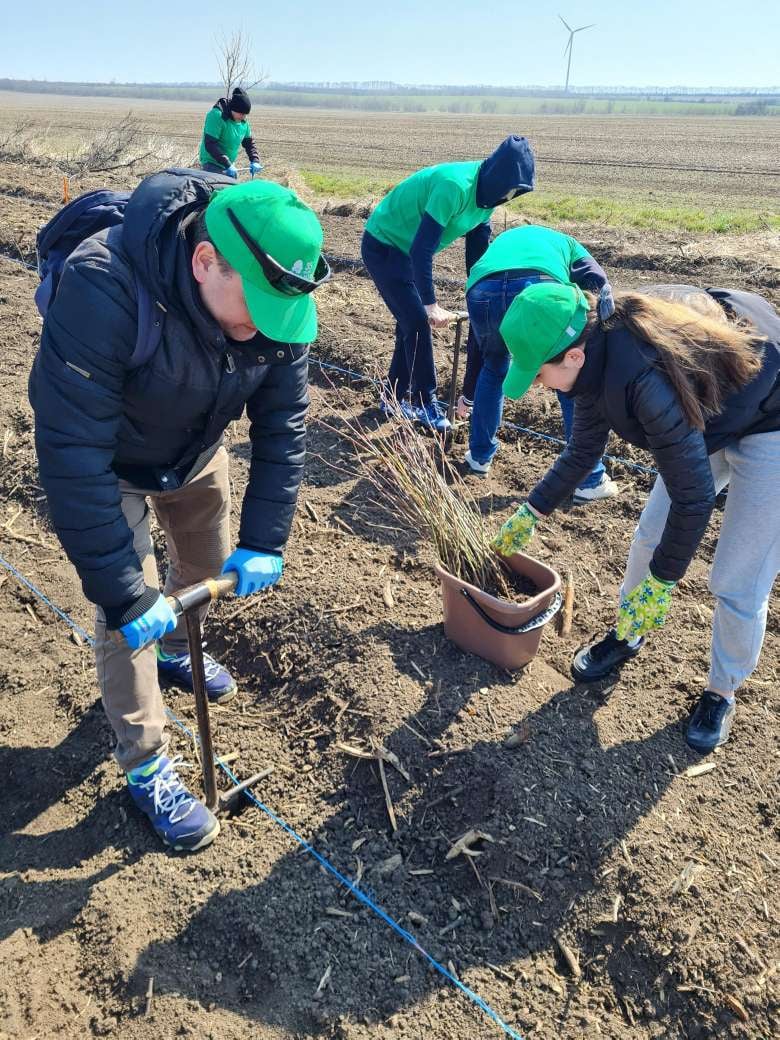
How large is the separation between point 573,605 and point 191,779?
71.3 inches

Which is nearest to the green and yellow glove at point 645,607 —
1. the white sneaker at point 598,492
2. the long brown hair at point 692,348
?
the long brown hair at point 692,348

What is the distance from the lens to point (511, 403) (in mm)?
5273

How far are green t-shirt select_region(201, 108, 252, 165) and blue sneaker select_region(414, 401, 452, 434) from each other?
18.7 feet

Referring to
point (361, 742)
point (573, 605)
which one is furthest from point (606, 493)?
point (361, 742)

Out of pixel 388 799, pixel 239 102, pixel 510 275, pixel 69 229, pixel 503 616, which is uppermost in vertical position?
pixel 239 102

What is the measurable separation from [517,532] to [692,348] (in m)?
1.01

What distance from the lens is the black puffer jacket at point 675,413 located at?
2.17 metres

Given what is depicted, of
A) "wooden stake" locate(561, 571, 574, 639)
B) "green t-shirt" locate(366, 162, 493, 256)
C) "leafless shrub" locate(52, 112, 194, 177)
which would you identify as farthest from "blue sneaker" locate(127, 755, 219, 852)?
"leafless shrub" locate(52, 112, 194, 177)

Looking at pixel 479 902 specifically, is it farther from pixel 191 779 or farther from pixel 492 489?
pixel 492 489

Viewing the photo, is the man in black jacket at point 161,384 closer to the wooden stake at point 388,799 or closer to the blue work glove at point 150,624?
the blue work glove at point 150,624

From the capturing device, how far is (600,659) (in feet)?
9.82

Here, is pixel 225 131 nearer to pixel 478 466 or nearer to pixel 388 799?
pixel 478 466

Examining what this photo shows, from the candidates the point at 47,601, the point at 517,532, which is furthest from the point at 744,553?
the point at 47,601

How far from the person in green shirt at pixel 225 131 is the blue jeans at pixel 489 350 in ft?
20.1
